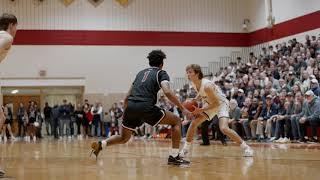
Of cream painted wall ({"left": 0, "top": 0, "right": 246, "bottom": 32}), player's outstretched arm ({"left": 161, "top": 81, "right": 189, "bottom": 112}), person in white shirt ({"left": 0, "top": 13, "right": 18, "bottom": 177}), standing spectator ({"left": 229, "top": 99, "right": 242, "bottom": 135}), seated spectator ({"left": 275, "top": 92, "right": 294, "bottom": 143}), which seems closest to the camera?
person in white shirt ({"left": 0, "top": 13, "right": 18, "bottom": 177})

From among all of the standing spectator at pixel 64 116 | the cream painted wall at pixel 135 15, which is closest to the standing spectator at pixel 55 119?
the standing spectator at pixel 64 116

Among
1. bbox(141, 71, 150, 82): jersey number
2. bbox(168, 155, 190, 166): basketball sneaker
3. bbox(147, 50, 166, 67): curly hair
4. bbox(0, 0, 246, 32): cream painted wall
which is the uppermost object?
bbox(0, 0, 246, 32): cream painted wall

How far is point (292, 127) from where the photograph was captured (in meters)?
15.7

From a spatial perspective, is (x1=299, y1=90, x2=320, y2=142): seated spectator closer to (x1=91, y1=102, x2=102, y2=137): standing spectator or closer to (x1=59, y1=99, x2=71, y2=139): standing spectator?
(x1=91, y1=102, x2=102, y2=137): standing spectator

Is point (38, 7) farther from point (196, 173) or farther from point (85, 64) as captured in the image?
point (196, 173)

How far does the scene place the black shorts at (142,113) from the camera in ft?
24.6

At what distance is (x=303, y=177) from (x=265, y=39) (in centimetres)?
2329

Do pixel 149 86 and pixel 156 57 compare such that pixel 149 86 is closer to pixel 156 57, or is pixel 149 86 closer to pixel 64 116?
pixel 156 57

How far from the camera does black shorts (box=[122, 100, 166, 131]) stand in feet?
24.6

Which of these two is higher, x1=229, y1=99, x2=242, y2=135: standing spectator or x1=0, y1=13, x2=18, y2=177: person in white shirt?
x1=0, y1=13, x2=18, y2=177: person in white shirt

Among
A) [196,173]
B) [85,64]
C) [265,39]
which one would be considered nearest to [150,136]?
[85,64]

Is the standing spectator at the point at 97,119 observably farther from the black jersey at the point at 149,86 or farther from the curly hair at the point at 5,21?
the curly hair at the point at 5,21

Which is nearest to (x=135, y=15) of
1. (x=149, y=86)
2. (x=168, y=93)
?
(x=149, y=86)

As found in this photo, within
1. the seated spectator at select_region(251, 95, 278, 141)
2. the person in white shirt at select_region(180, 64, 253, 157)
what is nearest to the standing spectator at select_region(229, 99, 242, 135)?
the seated spectator at select_region(251, 95, 278, 141)
